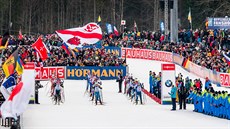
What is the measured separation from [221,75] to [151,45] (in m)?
13.9

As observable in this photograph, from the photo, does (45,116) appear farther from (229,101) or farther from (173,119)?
(229,101)

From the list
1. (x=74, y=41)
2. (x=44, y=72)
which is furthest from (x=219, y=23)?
(x=44, y=72)

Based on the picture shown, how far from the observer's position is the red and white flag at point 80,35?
Answer: 4385cm

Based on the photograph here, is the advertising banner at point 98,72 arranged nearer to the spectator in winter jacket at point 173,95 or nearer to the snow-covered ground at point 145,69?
the snow-covered ground at point 145,69

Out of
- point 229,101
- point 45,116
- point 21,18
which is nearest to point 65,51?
point 45,116

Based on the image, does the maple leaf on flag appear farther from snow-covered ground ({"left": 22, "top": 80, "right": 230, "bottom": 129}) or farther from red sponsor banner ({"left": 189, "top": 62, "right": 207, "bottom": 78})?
red sponsor banner ({"left": 189, "top": 62, "right": 207, "bottom": 78})

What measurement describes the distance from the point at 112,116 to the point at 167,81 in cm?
736

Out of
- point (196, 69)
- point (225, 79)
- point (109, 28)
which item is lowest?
point (225, 79)

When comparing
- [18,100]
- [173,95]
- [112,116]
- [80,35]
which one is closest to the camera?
[18,100]

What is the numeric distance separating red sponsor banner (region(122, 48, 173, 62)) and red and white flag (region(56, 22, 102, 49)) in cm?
1050

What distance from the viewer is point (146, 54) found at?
55812mm

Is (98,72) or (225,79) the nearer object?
(225,79)

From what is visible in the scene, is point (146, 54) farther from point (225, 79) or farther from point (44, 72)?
point (225, 79)

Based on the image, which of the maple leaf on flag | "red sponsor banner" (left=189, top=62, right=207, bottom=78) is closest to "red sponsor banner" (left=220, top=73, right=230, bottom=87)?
"red sponsor banner" (left=189, top=62, right=207, bottom=78)
